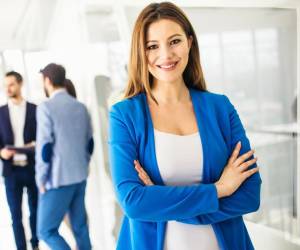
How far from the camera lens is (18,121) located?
1.86 meters

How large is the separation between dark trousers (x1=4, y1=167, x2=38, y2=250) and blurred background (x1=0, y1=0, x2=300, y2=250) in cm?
3

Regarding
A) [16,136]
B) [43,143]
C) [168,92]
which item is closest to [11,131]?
[16,136]

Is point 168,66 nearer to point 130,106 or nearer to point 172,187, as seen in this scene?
point 130,106

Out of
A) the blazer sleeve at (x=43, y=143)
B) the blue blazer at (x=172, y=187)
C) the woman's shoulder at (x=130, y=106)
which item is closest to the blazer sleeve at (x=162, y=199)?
the blue blazer at (x=172, y=187)

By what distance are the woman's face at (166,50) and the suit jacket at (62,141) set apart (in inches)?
27.5

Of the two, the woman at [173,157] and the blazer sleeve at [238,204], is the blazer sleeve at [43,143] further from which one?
the blazer sleeve at [238,204]

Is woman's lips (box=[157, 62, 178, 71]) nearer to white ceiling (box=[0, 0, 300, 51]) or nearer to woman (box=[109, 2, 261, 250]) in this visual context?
woman (box=[109, 2, 261, 250])

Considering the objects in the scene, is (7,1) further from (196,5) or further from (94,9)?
(196,5)

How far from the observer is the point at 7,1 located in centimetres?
189

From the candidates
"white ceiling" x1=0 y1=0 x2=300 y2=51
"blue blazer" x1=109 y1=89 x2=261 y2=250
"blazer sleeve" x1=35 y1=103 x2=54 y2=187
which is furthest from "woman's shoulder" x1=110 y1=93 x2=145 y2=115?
"white ceiling" x1=0 y1=0 x2=300 y2=51

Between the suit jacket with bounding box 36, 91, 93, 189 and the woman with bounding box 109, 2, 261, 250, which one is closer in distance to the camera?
the woman with bounding box 109, 2, 261, 250

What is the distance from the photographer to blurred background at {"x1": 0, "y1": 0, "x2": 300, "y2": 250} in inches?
75.8

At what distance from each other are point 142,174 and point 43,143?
0.77 meters

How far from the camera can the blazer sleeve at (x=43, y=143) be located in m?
1.88
